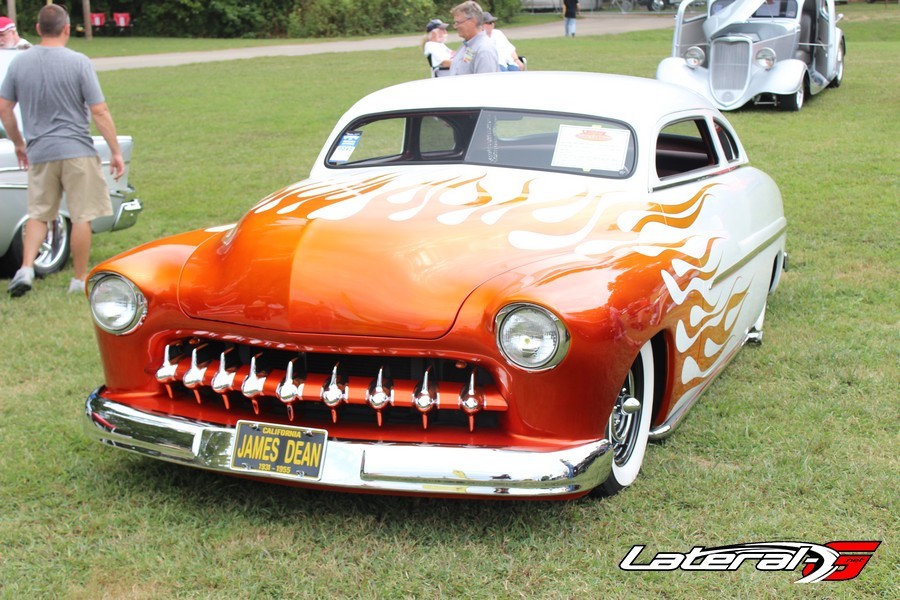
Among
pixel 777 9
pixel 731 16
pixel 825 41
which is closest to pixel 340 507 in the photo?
pixel 731 16

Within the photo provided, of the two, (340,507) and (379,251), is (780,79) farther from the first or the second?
(340,507)

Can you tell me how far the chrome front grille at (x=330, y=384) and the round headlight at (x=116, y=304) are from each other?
17 cm

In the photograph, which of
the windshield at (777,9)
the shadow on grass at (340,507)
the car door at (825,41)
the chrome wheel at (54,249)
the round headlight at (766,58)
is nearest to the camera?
the shadow on grass at (340,507)

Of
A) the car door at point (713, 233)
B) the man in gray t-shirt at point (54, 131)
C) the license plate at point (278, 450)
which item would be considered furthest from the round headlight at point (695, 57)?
the license plate at point (278, 450)

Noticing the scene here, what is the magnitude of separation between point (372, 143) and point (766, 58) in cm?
1042

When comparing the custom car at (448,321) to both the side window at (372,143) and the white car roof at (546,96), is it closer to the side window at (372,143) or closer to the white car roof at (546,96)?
the white car roof at (546,96)

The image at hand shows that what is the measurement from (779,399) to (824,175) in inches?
232

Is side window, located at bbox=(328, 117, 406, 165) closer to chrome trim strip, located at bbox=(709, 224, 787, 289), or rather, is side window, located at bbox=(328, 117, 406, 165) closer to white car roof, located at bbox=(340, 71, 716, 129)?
white car roof, located at bbox=(340, 71, 716, 129)

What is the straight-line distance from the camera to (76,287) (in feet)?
21.5

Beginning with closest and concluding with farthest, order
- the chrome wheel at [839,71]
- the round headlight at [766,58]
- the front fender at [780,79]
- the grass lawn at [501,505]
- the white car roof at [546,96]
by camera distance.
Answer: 1. the grass lawn at [501,505]
2. the white car roof at [546,96]
3. the front fender at [780,79]
4. the round headlight at [766,58]
5. the chrome wheel at [839,71]

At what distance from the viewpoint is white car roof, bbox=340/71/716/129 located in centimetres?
456

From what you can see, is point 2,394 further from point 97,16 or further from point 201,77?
point 97,16

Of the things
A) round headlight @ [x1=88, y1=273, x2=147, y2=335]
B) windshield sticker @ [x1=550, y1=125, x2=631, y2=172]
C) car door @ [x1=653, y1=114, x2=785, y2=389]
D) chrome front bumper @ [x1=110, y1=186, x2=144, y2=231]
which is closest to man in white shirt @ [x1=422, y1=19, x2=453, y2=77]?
chrome front bumper @ [x1=110, y1=186, x2=144, y2=231]

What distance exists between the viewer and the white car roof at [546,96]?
456 cm
